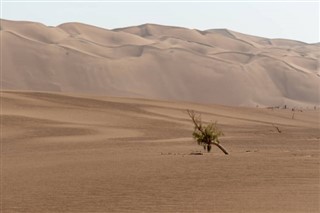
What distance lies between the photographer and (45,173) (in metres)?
17.9

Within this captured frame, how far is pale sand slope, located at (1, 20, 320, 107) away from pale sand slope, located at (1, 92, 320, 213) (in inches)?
1768

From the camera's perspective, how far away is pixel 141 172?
16984 millimetres

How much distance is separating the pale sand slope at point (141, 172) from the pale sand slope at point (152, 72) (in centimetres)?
4491

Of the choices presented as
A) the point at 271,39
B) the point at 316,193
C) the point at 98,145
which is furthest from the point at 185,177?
the point at 271,39

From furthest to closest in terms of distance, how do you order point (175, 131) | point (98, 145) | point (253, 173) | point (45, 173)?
point (175, 131)
point (98, 145)
point (45, 173)
point (253, 173)

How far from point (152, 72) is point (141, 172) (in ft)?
249

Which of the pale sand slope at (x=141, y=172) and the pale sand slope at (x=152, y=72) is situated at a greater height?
the pale sand slope at (x=152, y=72)

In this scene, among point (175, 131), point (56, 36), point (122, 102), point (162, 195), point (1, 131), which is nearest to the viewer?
point (162, 195)

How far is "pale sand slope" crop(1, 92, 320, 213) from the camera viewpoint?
479 inches

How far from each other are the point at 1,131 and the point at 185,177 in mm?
20467

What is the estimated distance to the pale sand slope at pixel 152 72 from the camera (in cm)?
8319

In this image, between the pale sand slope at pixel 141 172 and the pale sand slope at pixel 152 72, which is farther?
the pale sand slope at pixel 152 72

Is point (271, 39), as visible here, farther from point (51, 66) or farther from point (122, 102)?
point (122, 102)

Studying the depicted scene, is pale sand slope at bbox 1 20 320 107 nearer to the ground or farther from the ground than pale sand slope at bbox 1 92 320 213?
farther from the ground
